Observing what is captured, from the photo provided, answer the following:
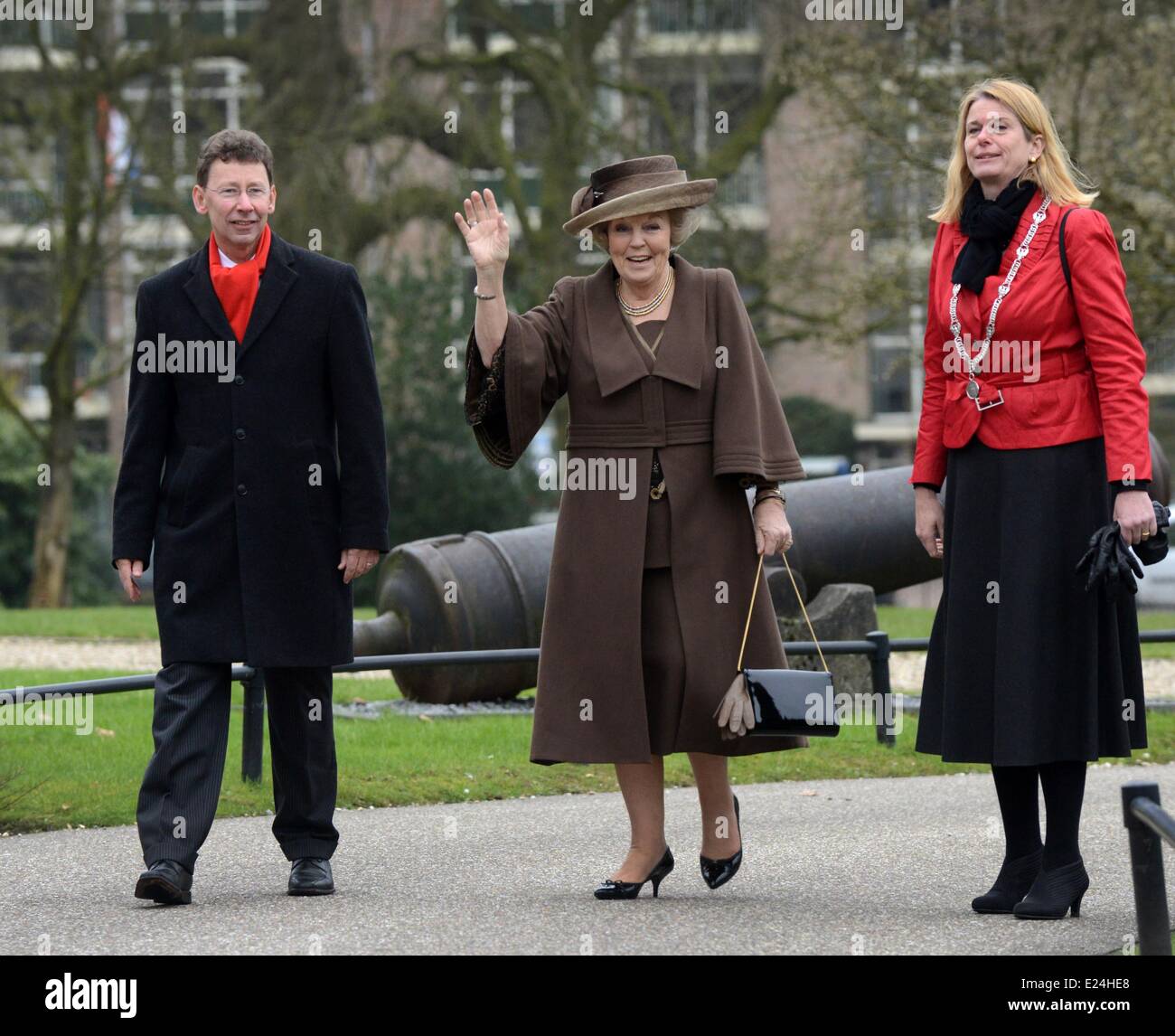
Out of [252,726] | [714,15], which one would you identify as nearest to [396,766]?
[252,726]

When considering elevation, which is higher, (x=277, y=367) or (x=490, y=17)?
(x=490, y=17)

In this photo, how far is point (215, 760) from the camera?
5922mm

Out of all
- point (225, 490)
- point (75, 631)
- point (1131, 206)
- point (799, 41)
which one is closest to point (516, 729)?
point (225, 490)

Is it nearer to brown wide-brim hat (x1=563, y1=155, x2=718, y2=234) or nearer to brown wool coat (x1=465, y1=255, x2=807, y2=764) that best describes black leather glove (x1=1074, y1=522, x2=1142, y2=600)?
brown wool coat (x1=465, y1=255, x2=807, y2=764)

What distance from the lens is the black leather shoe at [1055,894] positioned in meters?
5.39

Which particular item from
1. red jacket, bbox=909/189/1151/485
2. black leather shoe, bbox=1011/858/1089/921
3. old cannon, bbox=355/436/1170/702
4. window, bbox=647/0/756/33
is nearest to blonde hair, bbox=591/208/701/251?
red jacket, bbox=909/189/1151/485

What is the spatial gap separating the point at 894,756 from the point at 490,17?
1803 centimetres

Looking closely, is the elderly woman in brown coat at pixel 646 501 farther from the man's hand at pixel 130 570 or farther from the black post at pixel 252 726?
the black post at pixel 252 726

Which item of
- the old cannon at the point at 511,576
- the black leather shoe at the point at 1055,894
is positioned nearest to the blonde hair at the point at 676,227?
the black leather shoe at the point at 1055,894

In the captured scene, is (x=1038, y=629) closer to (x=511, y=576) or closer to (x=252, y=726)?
(x=252, y=726)

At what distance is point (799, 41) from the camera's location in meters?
24.7

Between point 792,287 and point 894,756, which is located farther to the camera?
point 792,287
